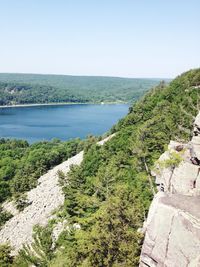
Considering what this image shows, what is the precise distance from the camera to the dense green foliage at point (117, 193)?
47.3ft

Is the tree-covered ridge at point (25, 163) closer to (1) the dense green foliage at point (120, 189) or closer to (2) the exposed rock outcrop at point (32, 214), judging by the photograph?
(2) the exposed rock outcrop at point (32, 214)

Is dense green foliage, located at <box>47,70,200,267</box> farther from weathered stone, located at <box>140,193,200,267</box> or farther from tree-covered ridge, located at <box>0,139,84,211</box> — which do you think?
tree-covered ridge, located at <box>0,139,84,211</box>

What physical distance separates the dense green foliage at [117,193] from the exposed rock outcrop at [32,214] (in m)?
2.57

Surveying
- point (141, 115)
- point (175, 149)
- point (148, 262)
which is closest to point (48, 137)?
point (141, 115)

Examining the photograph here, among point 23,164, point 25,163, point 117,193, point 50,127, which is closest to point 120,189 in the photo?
point 117,193

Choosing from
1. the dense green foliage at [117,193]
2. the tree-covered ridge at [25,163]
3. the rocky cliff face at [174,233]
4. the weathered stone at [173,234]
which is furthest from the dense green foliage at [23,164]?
the weathered stone at [173,234]

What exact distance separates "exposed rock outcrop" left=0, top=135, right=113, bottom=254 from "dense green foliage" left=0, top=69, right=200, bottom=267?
8.43ft

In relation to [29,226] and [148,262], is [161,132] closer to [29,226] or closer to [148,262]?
[29,226]

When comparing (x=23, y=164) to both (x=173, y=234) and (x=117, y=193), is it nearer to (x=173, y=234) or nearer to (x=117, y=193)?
(x=117, y=193)

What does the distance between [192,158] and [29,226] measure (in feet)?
84.7

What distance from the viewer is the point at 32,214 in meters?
40.2

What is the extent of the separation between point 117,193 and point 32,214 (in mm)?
25620

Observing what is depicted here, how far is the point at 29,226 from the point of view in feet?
121

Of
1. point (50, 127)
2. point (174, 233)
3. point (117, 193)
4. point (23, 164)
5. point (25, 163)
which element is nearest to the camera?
point (174, 233)
